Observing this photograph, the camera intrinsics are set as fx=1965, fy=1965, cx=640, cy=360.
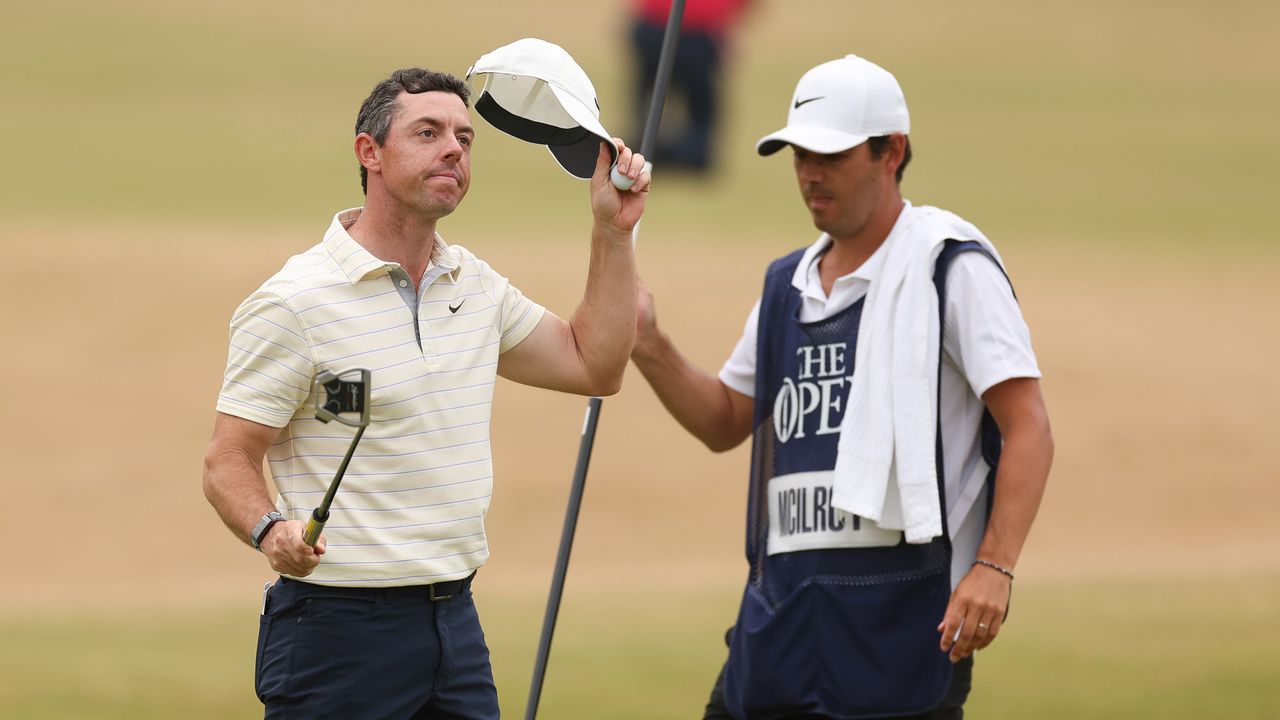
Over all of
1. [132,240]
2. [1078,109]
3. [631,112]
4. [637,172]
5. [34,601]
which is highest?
[1078,109]

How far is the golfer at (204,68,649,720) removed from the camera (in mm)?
3801

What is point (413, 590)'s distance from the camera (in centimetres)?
393

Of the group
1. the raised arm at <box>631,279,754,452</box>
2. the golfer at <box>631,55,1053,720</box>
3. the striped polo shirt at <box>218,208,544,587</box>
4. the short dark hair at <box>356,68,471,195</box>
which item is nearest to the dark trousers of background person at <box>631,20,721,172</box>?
the raised arm at <box>631,279,754,452</box>

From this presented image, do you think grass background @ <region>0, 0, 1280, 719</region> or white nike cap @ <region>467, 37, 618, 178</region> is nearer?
white nike cap @ <region>467, 37, 618, 178</region>

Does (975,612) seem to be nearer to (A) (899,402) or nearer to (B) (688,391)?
(A) (899,402)

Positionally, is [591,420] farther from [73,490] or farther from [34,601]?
[73,490]

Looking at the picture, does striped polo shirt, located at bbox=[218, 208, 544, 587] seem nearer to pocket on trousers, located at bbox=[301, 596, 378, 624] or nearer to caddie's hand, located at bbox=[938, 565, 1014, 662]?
pocket on trousers, located at bbox=[301, 596, 378, 624]

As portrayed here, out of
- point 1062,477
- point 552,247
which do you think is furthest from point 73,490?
point 1062,477

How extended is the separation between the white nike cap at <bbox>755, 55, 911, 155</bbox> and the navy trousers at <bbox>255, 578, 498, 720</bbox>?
1583 mm

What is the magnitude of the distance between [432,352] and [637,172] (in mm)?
604

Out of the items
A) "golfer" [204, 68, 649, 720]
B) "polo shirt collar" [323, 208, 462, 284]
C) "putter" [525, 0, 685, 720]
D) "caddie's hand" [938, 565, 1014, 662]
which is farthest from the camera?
"putter" [525, 0, 685, 720]

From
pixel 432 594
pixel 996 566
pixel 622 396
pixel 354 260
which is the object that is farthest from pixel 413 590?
pixel 622 396

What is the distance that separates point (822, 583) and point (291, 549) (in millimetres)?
1553

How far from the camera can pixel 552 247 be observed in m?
17.4
